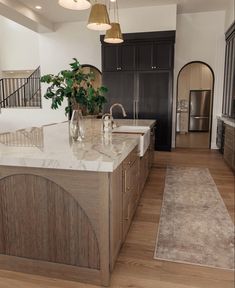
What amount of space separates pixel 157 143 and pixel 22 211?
471cm

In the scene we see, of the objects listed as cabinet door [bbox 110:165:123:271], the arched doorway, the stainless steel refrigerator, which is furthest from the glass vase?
the stainless steel refrigerator

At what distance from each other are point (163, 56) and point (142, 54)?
1.60 feet

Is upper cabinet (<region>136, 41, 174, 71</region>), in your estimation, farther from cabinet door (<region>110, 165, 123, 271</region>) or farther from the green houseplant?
cabinet door (<region>110, 165, 123, 271</region>)

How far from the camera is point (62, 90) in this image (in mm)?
2184

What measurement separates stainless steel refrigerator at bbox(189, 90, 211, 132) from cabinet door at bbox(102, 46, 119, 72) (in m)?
3.06

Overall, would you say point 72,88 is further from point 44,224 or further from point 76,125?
point 44,224

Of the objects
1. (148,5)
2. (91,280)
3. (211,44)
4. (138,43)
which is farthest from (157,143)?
(91,280)

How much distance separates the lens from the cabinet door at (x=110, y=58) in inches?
A: 235

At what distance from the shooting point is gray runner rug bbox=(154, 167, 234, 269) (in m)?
2.04

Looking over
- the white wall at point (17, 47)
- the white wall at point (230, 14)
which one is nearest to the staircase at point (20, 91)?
the white wall at point (17, 47)

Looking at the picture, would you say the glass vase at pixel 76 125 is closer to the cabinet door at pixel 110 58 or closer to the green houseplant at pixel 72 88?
the green houseplant at pixel 72 88

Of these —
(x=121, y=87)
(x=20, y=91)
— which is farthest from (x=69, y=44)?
(x=20, y=91)

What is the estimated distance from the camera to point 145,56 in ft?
19.2

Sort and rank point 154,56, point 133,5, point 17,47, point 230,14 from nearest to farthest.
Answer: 1. point 230,14
2. point 133,5
3. point 154,56
4. point 17,47
